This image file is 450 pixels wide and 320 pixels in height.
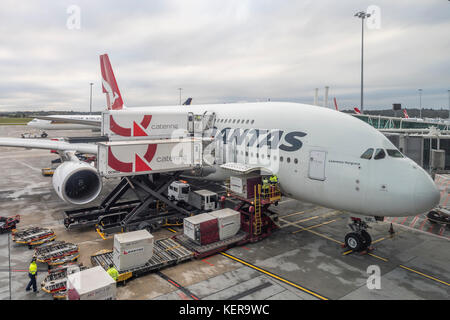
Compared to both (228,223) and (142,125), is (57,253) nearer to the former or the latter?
(142,125)

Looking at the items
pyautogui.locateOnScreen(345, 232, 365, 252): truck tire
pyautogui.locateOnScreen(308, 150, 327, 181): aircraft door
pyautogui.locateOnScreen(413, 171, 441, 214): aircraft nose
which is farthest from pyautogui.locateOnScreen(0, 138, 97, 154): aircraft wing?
pyautogui.locateOnScreen(413, 171, 441, 214): aircraft nose

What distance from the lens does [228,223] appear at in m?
13.7

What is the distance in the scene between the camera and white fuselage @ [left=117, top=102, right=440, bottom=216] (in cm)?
1077

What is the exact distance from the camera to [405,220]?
57.2ft

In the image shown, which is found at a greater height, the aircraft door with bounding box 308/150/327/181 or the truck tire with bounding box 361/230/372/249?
the aircraft door with bounding box 308/150/327/181

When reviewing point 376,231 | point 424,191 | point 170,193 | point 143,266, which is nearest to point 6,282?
point 143,266

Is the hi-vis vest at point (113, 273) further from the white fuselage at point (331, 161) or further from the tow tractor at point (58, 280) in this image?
the white fuselage at point (331, 161)

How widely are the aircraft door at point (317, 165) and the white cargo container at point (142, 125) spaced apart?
6.76 metres

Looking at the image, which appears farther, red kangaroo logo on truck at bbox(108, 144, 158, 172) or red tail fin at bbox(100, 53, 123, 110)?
red tail fin at bbox(100, 53, 123, 110)

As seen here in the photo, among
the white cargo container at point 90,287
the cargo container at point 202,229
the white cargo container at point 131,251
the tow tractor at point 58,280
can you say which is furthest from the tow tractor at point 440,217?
the tow tractor at point 58,280

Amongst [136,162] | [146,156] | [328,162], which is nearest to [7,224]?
Answer: [136,162]

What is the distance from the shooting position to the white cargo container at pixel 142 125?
13641 millimetres

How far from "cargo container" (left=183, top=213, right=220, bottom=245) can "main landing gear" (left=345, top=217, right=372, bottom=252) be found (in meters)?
5.62

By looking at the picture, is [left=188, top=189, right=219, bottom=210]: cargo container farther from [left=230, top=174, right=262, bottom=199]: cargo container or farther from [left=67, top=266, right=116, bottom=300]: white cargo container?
[left=67, top=266, right=116, bottom=300]: white cargo container
